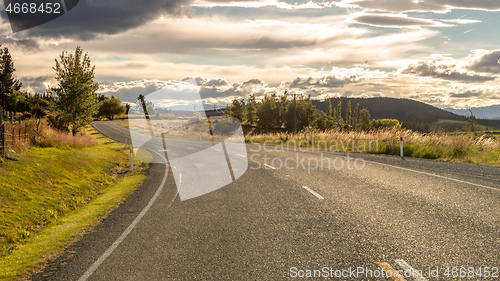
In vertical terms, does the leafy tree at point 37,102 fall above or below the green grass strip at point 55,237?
above

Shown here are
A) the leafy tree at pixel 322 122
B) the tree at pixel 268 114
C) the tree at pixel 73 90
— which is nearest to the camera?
the tree at pixel 73 90

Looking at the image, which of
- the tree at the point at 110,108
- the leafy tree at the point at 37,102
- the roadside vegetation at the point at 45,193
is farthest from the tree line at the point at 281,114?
the roadside vegetation at the point at 45,193

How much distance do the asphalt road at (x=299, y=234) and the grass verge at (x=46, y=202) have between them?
533mm

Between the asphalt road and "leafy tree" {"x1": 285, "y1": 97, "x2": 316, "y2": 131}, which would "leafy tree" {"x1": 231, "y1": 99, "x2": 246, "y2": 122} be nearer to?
"leafy tree" {"x1": 285, "y1": 97, "x2": 316, "y2": 131}

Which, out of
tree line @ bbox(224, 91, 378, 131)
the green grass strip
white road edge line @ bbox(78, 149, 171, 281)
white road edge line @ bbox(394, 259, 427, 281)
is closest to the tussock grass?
white road edge line @ bbox(394, 259, 427, 281)

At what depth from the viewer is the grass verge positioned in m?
5.95

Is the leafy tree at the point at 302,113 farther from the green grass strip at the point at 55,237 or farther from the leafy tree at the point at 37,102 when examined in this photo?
the green grass strip at the point at 55,237

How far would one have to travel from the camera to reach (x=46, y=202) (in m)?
9.32

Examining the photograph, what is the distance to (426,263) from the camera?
14.1 ft

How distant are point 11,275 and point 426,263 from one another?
5701mm

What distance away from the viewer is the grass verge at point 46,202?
234 inches

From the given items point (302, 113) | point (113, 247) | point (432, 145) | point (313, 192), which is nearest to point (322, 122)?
→ point (302, 113)

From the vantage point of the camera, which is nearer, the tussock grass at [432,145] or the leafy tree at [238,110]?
the tussock grass at [432,145]

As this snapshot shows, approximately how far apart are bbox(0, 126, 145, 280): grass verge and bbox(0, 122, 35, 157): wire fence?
481 millimetres
